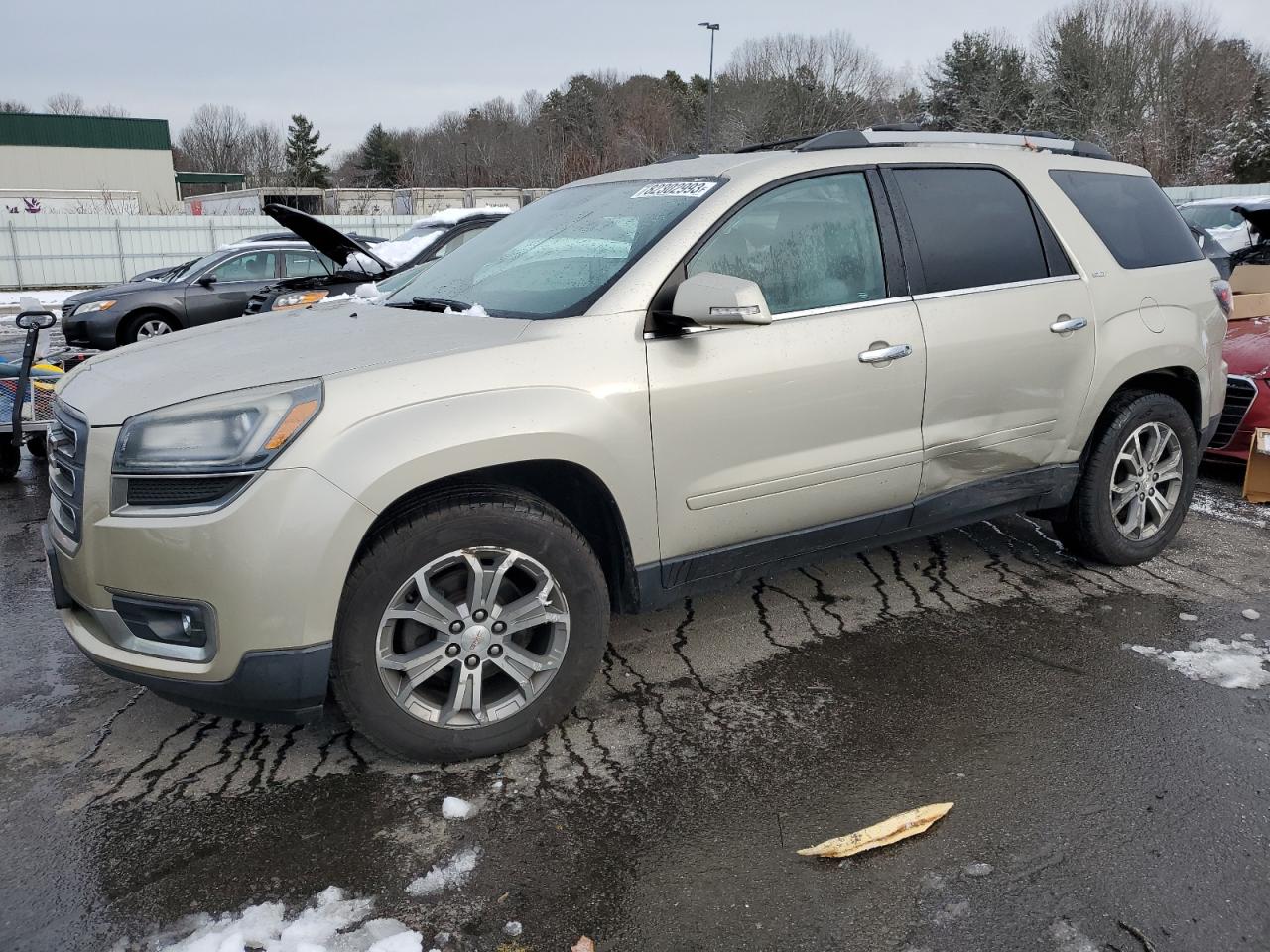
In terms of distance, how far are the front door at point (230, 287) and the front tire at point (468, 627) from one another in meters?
11.2

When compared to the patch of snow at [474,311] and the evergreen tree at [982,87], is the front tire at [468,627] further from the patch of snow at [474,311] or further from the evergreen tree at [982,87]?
the evergreen tree at [982,87]

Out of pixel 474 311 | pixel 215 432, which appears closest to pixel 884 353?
pixel 474 311

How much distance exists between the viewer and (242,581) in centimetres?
259

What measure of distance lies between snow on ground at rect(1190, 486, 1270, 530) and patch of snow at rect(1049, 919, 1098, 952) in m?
3.92

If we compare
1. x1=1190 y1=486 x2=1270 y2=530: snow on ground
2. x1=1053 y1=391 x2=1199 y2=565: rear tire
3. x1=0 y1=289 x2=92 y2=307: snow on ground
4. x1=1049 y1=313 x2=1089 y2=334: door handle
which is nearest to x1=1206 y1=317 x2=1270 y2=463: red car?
x1=1190 y1=486 x2=1270 y2=530: snow on ground

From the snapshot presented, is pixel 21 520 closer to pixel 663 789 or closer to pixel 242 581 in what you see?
pixel 242 581

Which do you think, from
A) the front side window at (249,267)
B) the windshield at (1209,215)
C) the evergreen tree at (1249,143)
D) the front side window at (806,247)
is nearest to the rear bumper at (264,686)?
the front side window at (806,247)

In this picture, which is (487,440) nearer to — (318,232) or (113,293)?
(318,232)

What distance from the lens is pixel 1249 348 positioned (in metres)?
6.09

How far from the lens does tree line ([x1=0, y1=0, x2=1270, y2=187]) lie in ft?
146

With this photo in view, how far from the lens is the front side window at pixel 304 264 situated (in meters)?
13.6

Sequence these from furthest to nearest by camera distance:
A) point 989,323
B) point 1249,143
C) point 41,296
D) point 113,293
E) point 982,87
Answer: point 982,87
point 1249,143
point 41,296
point 113,293
point 989,323

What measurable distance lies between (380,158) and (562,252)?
83228 mm

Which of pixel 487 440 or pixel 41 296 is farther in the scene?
pixel 41 296
